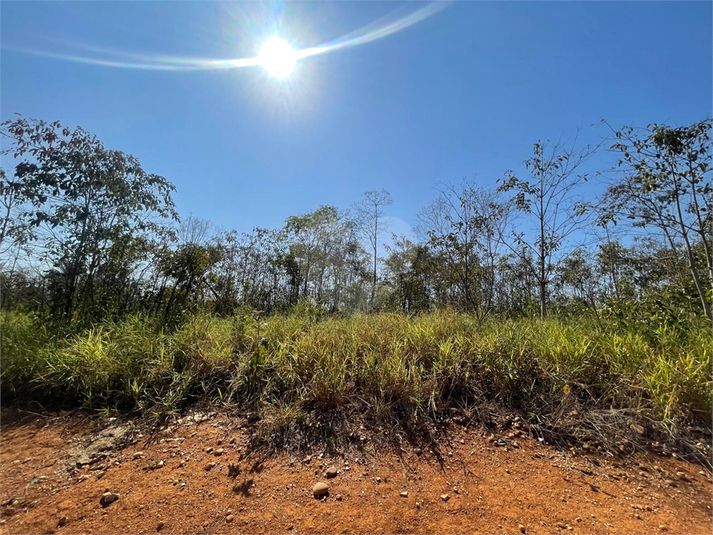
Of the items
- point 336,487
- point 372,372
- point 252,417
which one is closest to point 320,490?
point 336,487

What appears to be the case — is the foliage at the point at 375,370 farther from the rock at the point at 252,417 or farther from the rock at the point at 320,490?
the rock at the point at 320,490

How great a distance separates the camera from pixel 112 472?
60.1 inches

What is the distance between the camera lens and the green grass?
1930 mm

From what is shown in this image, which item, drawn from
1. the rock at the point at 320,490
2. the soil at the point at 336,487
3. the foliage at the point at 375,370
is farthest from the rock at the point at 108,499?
the rock at the point at 320,490

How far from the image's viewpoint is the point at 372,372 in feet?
7.17

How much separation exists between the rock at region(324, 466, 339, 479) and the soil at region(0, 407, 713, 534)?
2 centimetres

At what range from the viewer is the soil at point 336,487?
1.22 meters

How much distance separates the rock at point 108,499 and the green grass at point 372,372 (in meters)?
0.66

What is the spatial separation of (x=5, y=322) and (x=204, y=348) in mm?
2168

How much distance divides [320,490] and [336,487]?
0.08 metres

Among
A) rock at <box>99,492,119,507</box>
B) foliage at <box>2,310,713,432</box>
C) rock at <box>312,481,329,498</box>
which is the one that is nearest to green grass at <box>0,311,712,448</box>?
foliage at <box>2,310,713,432</box>

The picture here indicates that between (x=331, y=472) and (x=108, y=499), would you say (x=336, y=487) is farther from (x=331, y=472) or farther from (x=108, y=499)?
(x=108, y=499)

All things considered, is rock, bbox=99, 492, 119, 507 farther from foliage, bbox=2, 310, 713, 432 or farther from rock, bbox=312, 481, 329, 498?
rock, bbox=312, 481, 329, 498

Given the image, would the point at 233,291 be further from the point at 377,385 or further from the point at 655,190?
the point at 655,190
